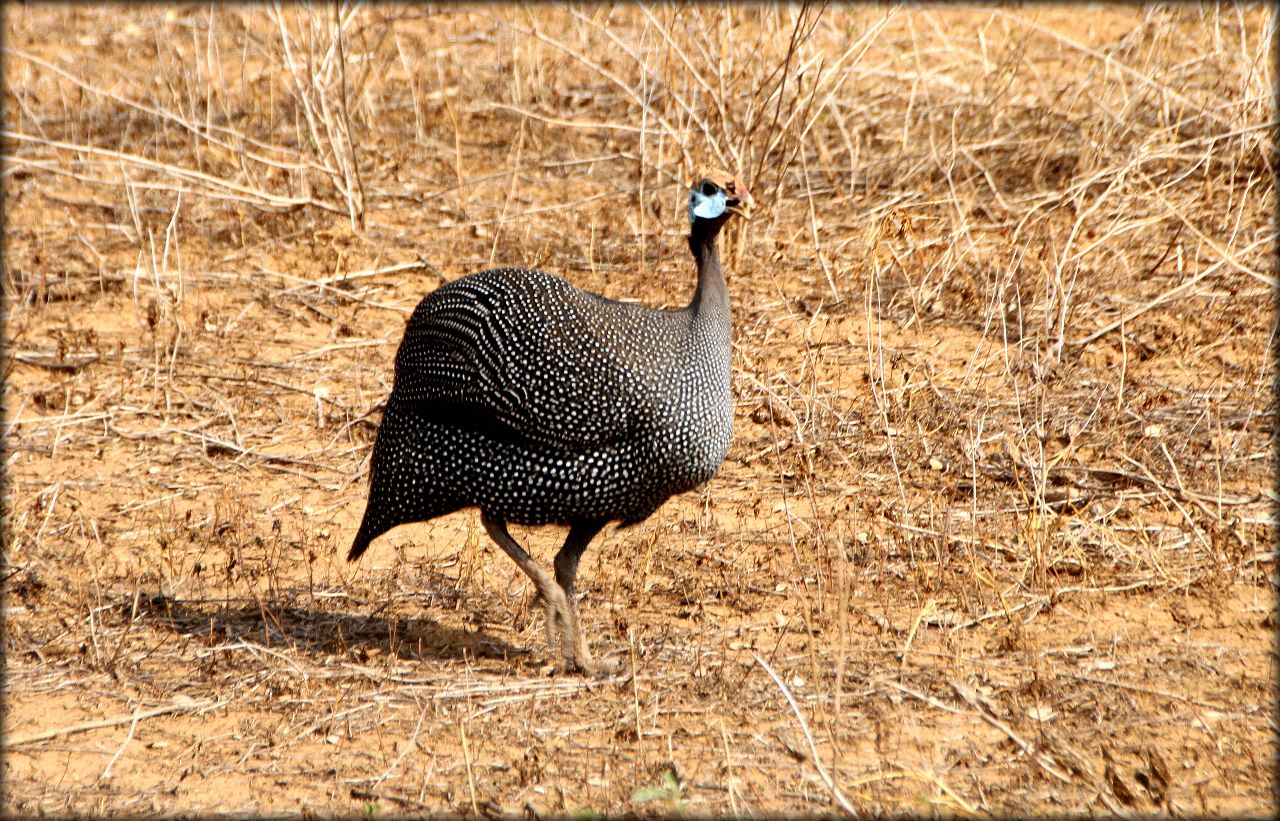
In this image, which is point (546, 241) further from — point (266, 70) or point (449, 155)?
point (266, 70)

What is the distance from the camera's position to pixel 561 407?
3.81 meters

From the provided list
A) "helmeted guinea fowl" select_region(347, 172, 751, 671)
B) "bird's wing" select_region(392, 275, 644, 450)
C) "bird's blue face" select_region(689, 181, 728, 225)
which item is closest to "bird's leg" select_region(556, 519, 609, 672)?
"helmeted guinea fowl" select_region(347, 172, 751, 671)

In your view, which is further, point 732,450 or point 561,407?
point 732,450

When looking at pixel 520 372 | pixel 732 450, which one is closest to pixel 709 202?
pixel 520 372

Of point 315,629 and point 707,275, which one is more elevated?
point 707,275

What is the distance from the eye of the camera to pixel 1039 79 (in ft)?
24.2

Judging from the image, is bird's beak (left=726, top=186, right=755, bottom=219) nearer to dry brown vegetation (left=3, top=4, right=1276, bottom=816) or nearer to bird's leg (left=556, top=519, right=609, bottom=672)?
dry brown vegetation (left=3, top=4, right=1276, bottom=816)

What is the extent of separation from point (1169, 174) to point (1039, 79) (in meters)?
1.27

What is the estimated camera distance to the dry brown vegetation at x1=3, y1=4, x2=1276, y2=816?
357 centimetres

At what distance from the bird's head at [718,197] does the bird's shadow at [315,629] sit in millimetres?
1438

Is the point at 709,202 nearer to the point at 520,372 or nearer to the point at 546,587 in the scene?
the point at 520,372

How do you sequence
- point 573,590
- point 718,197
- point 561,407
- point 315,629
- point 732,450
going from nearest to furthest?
point 561,407 < point 718,197 < point 573,590 < point 315,629 < point 732,450

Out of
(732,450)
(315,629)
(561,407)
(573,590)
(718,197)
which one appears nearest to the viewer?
(561,407)

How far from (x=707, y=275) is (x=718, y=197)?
23cm
